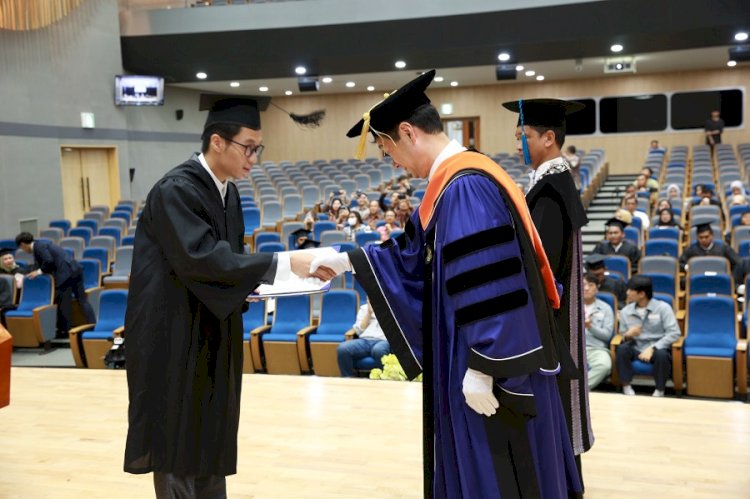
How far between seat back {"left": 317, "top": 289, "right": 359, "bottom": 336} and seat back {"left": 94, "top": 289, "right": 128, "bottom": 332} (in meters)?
2.33

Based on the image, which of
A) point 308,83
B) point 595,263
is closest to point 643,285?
point 595,263

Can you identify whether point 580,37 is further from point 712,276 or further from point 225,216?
point 225,216

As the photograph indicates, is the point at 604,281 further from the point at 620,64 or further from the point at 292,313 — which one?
the point at 620,64

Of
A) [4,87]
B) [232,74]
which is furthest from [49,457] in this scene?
[232,74]

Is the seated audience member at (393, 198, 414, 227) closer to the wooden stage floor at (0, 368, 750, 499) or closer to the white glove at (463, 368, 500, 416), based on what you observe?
the wooden stage floor at (0, 368, 750, 499)

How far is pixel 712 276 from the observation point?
7.05 meters

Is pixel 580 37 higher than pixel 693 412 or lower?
higher

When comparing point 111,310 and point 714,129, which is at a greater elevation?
point 714,129

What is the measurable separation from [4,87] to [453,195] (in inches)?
542

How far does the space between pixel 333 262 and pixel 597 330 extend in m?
4.52

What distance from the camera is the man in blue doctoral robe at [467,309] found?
2215mm

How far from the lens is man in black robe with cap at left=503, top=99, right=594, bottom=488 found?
3.04 metres

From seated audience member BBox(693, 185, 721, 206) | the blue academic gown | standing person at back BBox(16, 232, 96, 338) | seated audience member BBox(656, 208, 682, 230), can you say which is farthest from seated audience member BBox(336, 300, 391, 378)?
seated audience member BBox(693, 185, 721, 206)

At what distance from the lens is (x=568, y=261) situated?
312 centimetres
